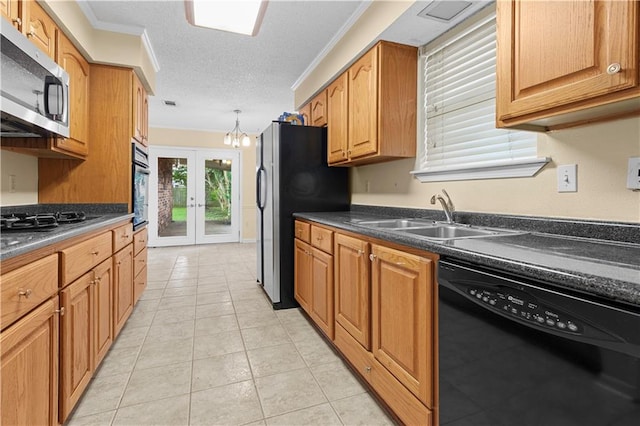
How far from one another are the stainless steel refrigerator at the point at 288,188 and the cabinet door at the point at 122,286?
117cm

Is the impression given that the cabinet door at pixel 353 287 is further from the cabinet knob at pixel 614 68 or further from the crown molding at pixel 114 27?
the crown molding at pixel 114 27

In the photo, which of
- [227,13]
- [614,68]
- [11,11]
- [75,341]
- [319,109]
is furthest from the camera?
[319,109]

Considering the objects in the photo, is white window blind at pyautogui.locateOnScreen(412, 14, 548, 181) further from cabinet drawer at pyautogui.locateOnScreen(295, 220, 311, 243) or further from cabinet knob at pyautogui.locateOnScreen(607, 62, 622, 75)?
cabinet drawer at pyautogui.locateOnScreen(295, 220, 311, 243)

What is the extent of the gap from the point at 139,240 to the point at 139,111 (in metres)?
1.23

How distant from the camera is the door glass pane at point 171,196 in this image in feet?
21.2

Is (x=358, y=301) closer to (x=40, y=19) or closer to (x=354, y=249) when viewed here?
(x=354, y=249)

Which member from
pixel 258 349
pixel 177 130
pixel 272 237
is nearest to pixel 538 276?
pixel 258 349

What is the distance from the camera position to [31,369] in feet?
3.70

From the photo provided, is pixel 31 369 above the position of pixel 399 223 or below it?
below

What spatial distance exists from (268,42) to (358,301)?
2.47m

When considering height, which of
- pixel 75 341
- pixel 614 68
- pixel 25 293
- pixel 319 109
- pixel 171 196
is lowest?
pixel 75 341

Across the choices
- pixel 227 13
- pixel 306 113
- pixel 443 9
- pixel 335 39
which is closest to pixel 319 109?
pixel 306 113

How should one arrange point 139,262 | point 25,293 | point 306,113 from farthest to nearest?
point 306,113 < point 139,262 < point 25,293

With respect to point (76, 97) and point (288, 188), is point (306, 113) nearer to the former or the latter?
point (288, 188)
